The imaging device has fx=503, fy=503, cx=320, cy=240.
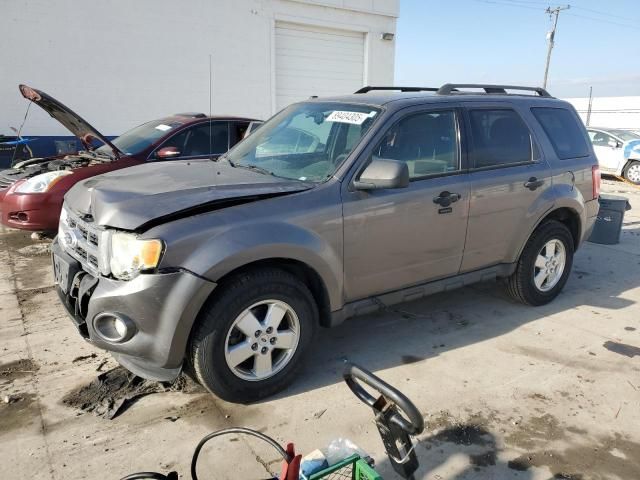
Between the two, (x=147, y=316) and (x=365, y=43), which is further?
(x=365, y=43)

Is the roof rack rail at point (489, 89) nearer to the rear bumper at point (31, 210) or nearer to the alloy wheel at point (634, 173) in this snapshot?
the rear bumper at point (31, 210)

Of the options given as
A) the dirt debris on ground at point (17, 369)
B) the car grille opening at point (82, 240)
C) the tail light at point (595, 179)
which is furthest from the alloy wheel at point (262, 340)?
the tail light at point (595, 179)

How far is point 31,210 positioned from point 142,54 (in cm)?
780

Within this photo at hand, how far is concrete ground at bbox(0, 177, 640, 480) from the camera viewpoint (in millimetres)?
2602

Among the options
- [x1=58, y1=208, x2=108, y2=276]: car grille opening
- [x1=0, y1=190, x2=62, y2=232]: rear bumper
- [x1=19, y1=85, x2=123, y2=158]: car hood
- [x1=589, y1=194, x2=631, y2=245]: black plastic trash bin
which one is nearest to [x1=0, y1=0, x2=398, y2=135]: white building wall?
[x1=19, y1=85, x2=123, y2=158]: car hood

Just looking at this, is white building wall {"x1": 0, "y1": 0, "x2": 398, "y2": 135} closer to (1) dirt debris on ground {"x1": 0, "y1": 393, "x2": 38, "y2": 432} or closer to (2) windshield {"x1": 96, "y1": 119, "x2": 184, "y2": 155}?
(2) windshield {"x1": 96, "y1": 119, "x2": 184, "y2": 155}

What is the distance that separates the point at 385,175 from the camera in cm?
310

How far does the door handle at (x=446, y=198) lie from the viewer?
3650 millimetres

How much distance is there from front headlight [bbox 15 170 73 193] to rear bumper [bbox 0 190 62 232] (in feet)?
0.21

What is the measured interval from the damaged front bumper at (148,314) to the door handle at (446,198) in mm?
1791

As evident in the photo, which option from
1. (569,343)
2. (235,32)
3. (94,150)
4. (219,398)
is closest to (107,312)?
(219,398)

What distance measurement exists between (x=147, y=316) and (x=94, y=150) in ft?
14.9

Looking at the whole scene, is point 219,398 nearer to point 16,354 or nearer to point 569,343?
point 16,354

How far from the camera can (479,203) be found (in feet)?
12.8
